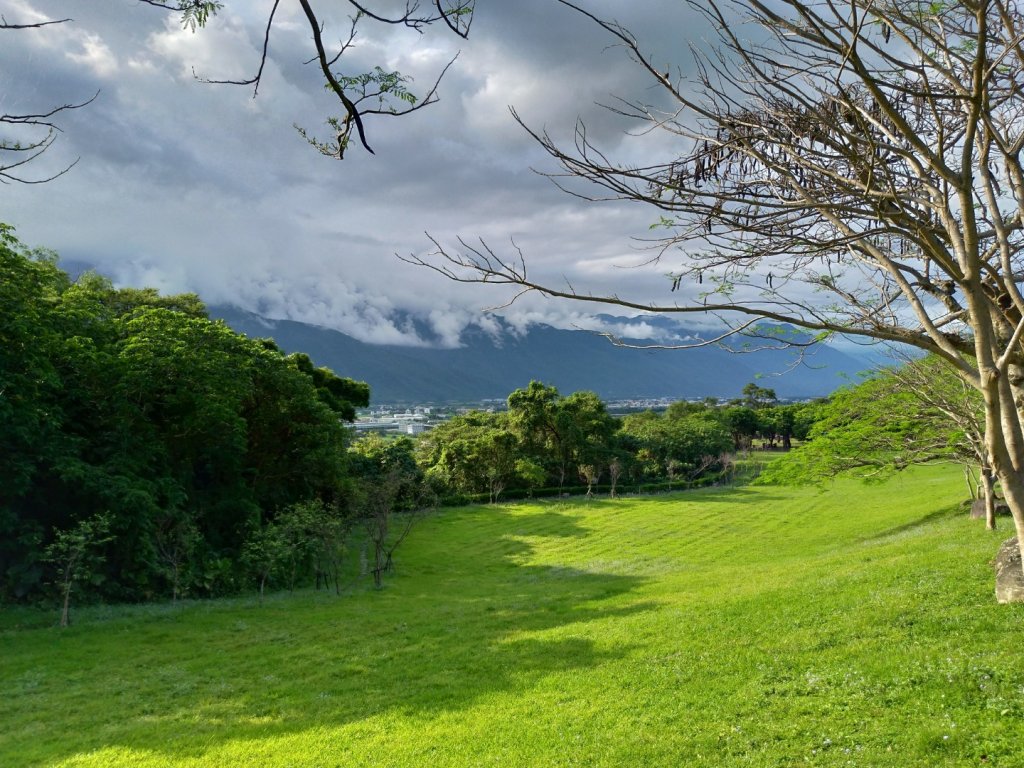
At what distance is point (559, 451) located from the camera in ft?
166

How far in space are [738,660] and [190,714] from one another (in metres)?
7.31

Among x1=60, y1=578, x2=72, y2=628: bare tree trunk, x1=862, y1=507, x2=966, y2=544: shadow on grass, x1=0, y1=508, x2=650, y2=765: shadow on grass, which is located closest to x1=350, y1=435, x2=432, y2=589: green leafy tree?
x1=0, y1=508, x2=650, y2=765: shadow on grass

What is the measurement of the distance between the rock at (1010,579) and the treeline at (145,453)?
17.3 m

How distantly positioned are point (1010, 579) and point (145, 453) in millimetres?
19872

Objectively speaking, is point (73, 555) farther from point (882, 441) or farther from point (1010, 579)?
point (882, 441)

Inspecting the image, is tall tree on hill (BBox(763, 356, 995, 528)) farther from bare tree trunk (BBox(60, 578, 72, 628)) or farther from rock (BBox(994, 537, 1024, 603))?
bare tree trunk (BBox(60, 578, 72, 628))

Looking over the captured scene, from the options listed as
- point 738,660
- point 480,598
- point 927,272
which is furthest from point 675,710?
point 480,598

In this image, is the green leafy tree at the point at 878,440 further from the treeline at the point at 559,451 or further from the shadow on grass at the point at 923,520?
the treeline at the point at 559,451

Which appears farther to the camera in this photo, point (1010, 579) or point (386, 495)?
point (386, 495)

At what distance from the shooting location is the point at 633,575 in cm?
2105

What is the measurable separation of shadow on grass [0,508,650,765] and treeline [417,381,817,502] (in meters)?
27.8

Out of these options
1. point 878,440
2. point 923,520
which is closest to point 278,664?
point 878,440

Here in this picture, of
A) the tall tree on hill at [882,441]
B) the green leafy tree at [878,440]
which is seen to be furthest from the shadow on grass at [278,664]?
the tall tree on hill at [882,441]

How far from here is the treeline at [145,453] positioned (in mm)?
15188
